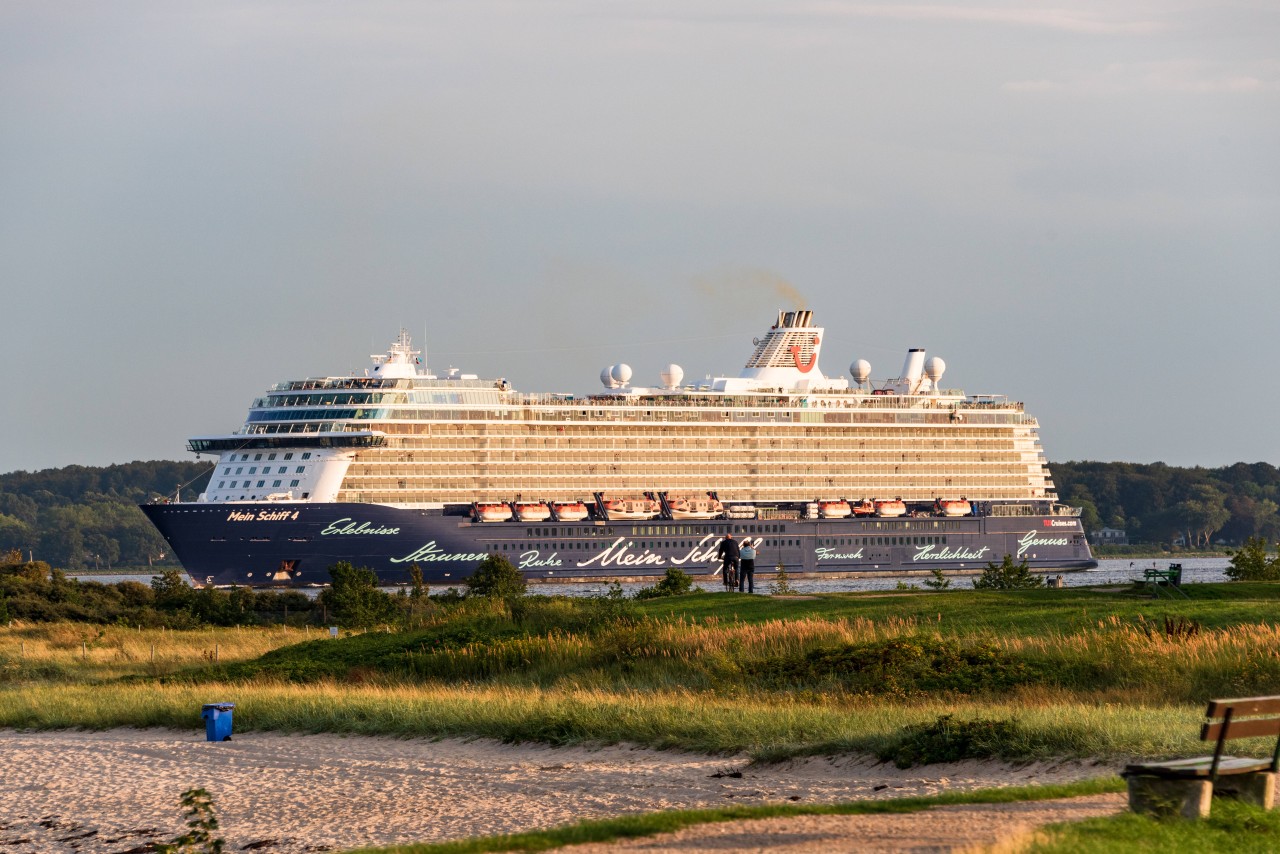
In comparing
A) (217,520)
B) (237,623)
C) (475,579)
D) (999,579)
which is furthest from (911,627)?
(217,520)

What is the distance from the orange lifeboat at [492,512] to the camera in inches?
3159

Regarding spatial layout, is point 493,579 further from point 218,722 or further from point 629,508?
point 218,722

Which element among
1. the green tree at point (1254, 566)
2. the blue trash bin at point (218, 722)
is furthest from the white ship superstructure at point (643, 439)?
the blue trash bin at point (218, 722)

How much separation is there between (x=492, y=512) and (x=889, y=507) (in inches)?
939

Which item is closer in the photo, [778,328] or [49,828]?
[49,828]

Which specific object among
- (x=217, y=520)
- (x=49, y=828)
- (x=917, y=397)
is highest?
(x=917, y=397)

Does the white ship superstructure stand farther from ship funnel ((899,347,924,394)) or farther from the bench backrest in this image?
the bench backrest

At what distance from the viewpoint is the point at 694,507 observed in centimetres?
8731

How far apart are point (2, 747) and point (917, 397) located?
264 feet

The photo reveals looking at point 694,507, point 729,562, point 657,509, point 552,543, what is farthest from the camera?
point 694,507

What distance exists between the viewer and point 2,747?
20.2 metres

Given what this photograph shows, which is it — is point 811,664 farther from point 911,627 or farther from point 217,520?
point 217,520

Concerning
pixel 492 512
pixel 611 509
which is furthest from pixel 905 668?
pixel 611 509

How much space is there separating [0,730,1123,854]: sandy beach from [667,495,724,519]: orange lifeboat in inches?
2683
